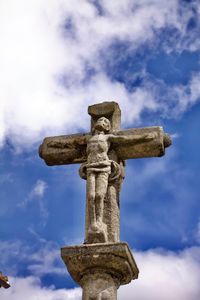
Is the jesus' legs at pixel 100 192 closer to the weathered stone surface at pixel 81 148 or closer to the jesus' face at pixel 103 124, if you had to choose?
the weathered stone surface at pixel 81 148

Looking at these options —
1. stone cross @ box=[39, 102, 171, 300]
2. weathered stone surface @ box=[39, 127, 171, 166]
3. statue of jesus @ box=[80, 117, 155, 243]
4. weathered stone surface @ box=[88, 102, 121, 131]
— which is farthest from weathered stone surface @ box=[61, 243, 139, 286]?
weathered stone surface @ box=[88, 102, 121, 131]

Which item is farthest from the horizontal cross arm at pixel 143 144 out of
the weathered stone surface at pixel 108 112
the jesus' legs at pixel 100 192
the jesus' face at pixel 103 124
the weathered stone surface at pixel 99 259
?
the weathered stone surface at pixel 99 259

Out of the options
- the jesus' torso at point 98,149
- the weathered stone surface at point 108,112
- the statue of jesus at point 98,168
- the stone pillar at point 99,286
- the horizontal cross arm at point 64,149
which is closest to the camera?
the stone pillar at point 99,286

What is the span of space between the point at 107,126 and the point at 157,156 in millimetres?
885

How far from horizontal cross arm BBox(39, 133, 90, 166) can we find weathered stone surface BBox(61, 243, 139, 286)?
188 cm

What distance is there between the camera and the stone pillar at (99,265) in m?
6.27

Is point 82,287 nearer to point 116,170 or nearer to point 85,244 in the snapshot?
point 85,244

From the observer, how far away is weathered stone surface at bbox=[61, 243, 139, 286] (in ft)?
20.6

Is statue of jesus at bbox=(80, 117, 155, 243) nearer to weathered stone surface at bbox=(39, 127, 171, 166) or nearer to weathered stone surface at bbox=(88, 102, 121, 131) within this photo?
weathered stone surface at bbox=(39, 127, 171, 166)

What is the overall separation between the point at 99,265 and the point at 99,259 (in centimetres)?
10

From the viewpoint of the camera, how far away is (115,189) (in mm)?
7188

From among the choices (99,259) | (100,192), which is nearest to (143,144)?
(100,192)

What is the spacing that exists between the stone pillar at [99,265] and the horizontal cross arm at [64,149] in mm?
1898

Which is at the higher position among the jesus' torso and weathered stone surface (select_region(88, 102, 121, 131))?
weathered stone surface (select_region(88, 102, 121, 131))
